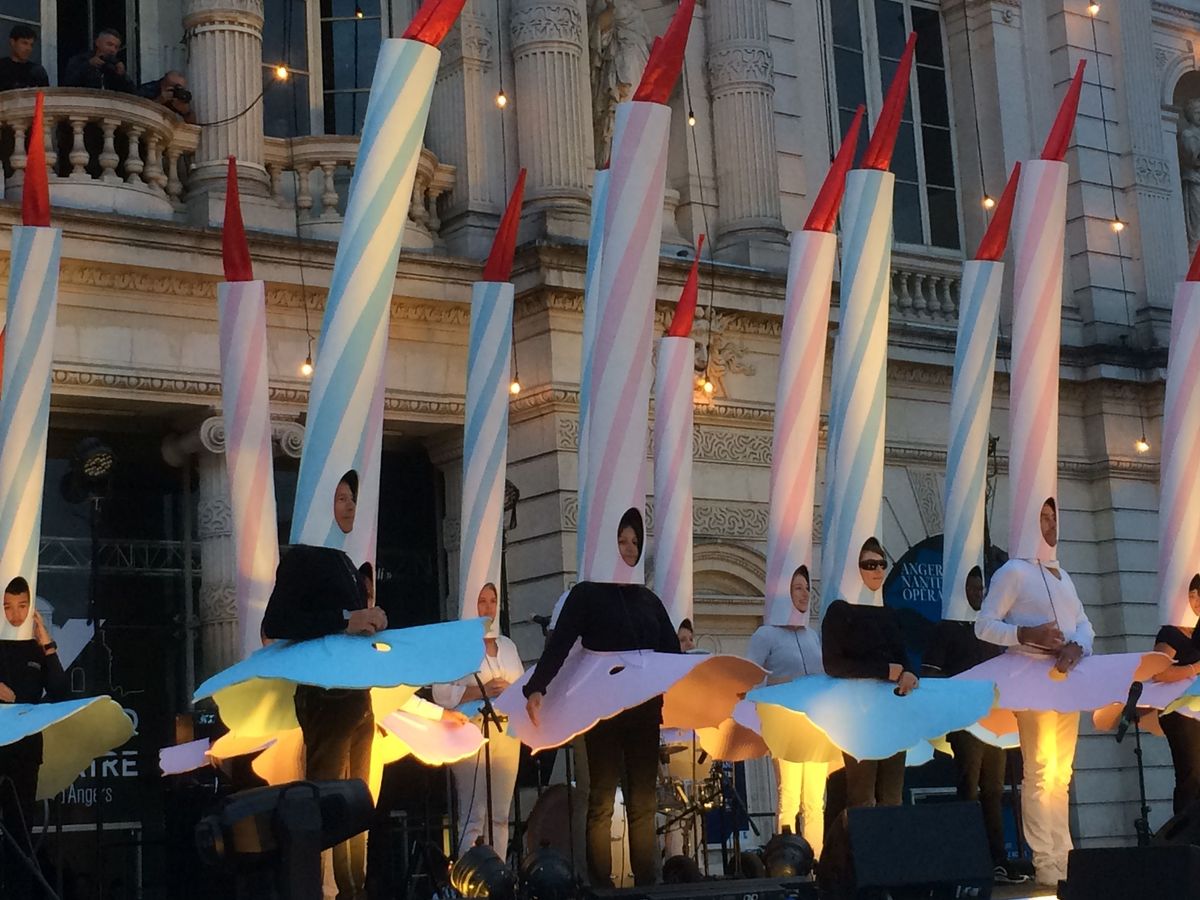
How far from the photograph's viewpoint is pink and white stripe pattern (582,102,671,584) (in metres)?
9.42

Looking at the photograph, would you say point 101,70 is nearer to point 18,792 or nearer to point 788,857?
point 18,792

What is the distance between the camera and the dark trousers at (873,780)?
9.32 meters

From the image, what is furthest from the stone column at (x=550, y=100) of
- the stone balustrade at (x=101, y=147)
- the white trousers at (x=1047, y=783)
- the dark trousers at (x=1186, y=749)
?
the dark trousers at (x=1186, y=749)

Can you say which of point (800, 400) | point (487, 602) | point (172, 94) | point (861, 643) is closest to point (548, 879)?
point (861, 643)

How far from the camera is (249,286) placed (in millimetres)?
10445

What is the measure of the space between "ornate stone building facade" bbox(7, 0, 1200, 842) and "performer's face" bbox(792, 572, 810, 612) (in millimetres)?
3561

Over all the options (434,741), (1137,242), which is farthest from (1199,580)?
(1137,242)

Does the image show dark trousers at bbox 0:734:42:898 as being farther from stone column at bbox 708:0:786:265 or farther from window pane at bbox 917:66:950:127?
window pane at bbox 917:66:950:127

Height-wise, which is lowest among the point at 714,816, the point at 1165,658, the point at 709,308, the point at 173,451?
the point at 714,816

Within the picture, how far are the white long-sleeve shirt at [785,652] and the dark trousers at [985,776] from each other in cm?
95

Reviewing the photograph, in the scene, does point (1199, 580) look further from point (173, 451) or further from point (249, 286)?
point (173, 451)

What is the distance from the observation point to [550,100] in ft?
51.3

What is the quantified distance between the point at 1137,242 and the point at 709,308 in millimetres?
6261

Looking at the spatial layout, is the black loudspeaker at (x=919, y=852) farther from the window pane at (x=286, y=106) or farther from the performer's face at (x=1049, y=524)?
the window pane at (x=286, y=106)
